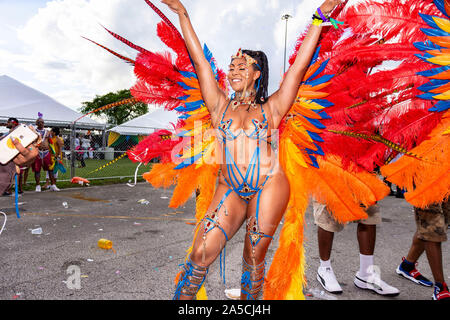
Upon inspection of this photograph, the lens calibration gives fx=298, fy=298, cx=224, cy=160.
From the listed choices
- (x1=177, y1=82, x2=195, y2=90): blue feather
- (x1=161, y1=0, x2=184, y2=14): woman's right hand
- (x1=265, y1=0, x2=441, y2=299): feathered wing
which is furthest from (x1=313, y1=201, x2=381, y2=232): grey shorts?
(x1=161, y1=0, x2=184, y2=14): woman's right hand

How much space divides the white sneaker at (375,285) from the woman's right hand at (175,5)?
282cm

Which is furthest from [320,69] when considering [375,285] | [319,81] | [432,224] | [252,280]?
[375,285]

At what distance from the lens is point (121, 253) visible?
11.7 feet

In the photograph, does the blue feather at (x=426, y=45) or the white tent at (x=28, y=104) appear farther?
the white tent at (x=28, y=104)

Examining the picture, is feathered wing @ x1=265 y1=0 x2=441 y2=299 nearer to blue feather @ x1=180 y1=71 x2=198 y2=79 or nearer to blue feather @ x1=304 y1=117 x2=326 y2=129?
blue feather @ x1=304 y1=117 x2=326 y2=129

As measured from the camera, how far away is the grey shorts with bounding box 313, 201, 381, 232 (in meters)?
2.79

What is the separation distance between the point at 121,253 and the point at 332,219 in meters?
2.43

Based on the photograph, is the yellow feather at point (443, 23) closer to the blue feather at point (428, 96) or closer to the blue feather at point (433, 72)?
the blue feather at point (433, 72)

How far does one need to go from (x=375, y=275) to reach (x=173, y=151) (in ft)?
7.41

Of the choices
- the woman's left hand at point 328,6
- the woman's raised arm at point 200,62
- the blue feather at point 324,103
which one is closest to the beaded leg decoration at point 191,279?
the woman's raised arm at point 200,62

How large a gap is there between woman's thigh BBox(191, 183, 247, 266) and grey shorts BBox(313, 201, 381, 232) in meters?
1.39

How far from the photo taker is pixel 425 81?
1918mm

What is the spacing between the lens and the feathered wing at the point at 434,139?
172cm

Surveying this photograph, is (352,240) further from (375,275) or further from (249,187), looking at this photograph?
(249,187)
